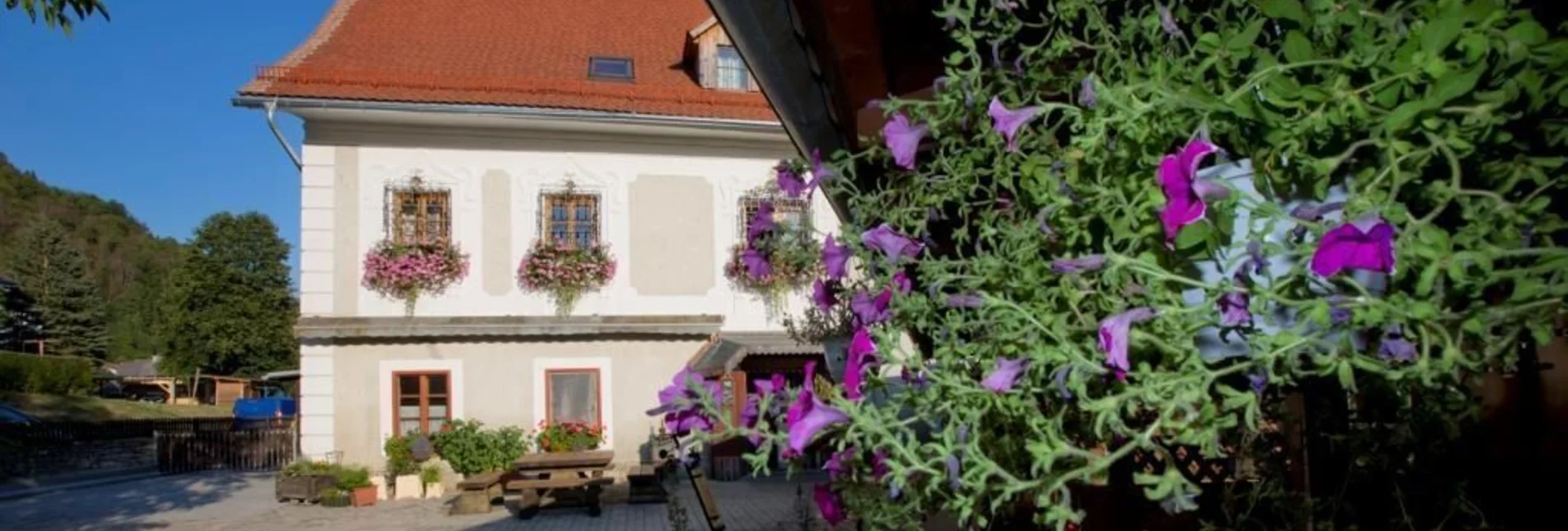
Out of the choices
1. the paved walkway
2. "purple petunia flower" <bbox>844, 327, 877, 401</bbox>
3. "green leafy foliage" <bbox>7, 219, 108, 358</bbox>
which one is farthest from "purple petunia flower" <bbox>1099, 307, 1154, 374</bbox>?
"green leafy foliage" <bbox>7, 219, 108, 358</bbox>

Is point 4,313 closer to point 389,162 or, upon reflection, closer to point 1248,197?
point 389,162

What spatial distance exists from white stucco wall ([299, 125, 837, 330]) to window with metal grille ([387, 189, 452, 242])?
122 millimetres

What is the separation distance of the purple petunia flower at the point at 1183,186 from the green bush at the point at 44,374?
3677 cm

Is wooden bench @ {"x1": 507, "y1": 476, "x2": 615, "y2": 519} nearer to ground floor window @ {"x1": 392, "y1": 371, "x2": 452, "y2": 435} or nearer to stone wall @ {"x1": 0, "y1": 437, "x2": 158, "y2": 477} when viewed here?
ground floor window @ {"x1": 392, "y1": 371, "x2": 452, "y2": 435}

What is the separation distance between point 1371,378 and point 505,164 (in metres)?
13.5

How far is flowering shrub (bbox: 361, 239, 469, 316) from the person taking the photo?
13.0 meters

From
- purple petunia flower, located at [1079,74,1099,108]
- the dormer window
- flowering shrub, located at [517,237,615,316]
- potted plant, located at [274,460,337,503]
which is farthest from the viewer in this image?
the dormer window

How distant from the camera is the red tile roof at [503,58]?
13.3 meters

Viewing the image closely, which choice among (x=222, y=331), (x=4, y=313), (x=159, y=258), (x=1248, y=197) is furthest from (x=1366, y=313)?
(x=159, y=258)

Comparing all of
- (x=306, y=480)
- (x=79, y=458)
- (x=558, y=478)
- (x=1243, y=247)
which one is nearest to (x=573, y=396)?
(x=558, y=478)

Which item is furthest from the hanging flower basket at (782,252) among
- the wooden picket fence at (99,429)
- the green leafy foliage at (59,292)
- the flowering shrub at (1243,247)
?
the green leafy foliage at (59,292)

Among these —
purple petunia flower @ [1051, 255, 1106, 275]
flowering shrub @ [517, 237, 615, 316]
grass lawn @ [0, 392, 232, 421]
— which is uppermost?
flowering shrub @ [517, 237, 615, 316]

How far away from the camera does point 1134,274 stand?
35.7 inches

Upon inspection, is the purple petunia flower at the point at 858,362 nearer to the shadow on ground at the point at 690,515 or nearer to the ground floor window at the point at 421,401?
the shadow on ground at the point at 690,515
